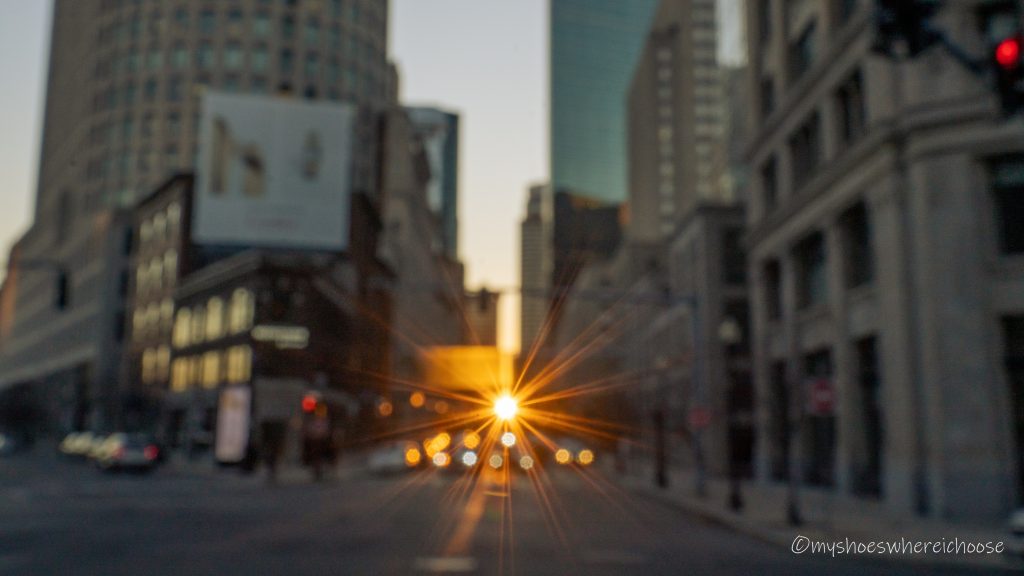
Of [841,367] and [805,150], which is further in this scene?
[805,150]

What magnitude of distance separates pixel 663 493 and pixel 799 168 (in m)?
15.2

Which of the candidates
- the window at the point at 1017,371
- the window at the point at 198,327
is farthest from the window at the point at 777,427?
the window at the point at 198,327

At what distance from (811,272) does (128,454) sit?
108 ft

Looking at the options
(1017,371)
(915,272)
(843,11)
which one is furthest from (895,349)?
(843,11)

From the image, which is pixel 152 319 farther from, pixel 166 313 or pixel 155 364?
pixel 155 364

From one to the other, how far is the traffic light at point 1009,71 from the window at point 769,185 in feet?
117

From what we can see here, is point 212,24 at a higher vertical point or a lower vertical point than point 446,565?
higher

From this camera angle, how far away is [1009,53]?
27.3ft

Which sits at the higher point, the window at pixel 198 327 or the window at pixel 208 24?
the window at pixel 208 24

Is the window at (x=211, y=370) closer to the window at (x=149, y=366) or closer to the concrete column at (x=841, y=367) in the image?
the window at (x=149, y=366)

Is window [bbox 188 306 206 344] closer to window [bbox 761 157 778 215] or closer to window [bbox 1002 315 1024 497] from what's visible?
window [bbox 761 157 778 215]

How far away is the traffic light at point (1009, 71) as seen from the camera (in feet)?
27.2

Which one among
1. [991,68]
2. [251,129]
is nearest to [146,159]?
[251,129]

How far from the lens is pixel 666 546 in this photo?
16656 millimetres
